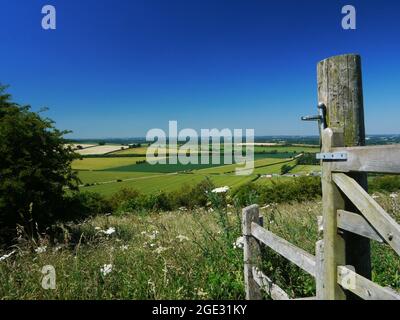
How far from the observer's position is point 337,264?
2344 millimetres

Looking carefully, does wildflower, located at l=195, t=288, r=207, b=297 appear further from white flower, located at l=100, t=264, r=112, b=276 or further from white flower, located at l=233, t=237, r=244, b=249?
white flower, located at l=100, t=264, r=112, b=276

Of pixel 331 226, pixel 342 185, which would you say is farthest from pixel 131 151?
pixel 342 185

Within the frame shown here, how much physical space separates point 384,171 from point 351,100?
0.69m

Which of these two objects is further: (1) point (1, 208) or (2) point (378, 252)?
(1) point (1, 208)

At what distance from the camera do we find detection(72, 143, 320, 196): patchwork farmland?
30156mm

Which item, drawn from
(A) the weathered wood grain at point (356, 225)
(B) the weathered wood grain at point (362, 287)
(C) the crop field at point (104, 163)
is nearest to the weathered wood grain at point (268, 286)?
(B) the weathered wood grain at point (362, 287)

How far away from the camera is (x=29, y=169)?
307 inches

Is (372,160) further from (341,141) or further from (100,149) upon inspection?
(100,149)

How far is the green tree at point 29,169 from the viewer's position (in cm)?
757

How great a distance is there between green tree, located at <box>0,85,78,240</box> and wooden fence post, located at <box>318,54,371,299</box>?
6743 mm

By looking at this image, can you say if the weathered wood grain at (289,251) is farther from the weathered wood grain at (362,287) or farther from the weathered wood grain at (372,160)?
the weathered wood grain at (372,160)

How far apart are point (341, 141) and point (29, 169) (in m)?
7.30
